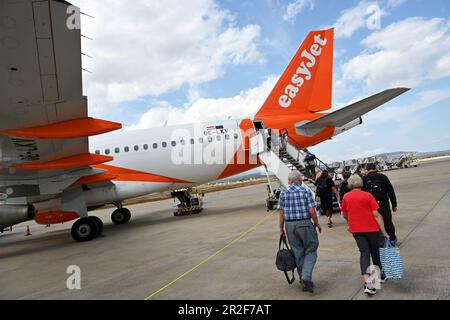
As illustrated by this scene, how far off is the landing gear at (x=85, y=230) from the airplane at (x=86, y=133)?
0.03 m

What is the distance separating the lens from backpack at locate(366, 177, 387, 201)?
18.5 feet

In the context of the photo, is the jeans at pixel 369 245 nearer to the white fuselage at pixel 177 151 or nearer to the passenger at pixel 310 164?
the passenger at pixel 310 164

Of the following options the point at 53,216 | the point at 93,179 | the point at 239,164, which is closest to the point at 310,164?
the point at 239,164

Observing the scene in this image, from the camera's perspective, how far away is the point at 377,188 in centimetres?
566

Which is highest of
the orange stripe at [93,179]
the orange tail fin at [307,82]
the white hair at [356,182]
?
the orange tail fin at [307,82]

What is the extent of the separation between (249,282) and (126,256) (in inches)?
169

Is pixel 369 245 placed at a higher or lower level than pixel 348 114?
lower

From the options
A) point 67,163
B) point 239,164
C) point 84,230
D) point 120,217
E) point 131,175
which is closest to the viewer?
point 67,163

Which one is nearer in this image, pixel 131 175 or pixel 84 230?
pixel 84 230

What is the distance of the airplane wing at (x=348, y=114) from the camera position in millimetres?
10445

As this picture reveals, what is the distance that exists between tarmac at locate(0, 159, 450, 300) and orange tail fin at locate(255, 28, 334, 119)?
604 centimetres

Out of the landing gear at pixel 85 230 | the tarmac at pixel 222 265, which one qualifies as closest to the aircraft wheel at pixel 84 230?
the landing gear at pixel 85 230

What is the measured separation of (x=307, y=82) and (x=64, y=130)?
10793 mm

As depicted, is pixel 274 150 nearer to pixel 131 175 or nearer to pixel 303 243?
pixel 131 175
